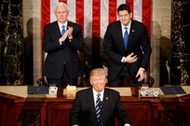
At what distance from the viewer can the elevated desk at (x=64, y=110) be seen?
5.54 meters

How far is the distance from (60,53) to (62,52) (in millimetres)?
30

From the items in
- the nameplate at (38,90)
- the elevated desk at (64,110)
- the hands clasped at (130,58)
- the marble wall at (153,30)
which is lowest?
the elevated desk at (64,110)

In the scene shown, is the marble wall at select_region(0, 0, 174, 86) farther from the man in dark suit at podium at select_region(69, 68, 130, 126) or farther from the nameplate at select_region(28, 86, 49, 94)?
the man in dark suit at podium at select_region(69, 68, 130, 126)

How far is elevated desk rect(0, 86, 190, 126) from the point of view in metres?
5.54

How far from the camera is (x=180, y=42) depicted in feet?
24.6

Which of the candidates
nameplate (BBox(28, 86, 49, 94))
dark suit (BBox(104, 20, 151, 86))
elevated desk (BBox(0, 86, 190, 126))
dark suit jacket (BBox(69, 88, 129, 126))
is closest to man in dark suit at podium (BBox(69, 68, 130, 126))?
dark suit jacket (BBox(69, 88, 129, 126))

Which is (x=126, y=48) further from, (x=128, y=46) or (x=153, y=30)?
(x=153, y=30)

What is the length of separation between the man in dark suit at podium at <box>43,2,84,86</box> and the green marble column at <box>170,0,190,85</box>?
165 centimetres

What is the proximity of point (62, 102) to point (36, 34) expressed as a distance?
94.9 inches

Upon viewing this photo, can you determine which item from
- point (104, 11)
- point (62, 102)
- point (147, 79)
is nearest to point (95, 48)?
point (104, 11)

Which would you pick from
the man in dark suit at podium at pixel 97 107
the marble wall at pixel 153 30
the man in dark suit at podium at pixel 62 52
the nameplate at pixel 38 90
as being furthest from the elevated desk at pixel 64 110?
the marble wall at pixel 153 30

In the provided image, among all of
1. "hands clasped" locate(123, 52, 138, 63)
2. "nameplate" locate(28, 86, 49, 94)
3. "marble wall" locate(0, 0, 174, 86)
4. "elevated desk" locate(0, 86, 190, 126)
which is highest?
"marble wall" locate(0, 0, 174, 86)

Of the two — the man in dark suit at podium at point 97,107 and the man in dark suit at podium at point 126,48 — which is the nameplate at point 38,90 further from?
the man in dark suit at podium at point 126,48

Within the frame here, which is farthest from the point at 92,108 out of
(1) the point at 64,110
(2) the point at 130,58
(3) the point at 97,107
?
(2) the point at 130,58
